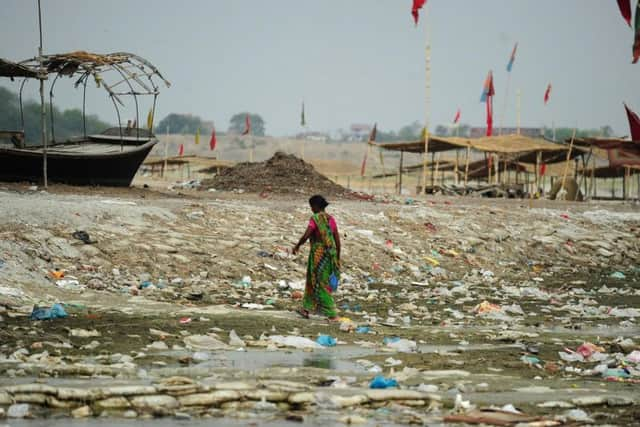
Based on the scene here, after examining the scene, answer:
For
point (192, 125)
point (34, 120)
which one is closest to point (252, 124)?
point (192, 125)

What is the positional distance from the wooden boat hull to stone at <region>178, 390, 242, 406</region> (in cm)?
1044

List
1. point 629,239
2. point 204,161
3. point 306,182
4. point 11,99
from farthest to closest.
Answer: point 204,161 < point 11,99 < point 306,182 < point 629,239

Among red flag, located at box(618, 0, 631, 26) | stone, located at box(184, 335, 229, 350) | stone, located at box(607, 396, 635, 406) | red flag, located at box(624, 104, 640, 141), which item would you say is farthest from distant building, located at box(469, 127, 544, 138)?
stone, located at box(607, 396, 635, 406)

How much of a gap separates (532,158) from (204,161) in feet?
43.3

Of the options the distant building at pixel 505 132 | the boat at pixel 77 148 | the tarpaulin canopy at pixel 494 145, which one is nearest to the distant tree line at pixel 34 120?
the boat at pixel 77 148

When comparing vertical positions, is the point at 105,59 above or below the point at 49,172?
above

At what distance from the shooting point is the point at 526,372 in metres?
6.10

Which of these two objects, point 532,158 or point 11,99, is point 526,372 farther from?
point 532,158

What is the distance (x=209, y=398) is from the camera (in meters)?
4.84

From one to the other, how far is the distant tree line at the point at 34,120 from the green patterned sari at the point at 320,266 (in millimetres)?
10104

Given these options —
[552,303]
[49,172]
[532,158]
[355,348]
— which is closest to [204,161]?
[532,158]

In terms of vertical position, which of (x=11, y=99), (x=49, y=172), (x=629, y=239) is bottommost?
(x=629, y=239)

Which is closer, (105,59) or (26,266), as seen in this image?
(26,266)

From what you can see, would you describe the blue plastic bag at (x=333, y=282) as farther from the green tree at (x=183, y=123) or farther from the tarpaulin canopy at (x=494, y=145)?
the green tree at (x=183, y=123)
